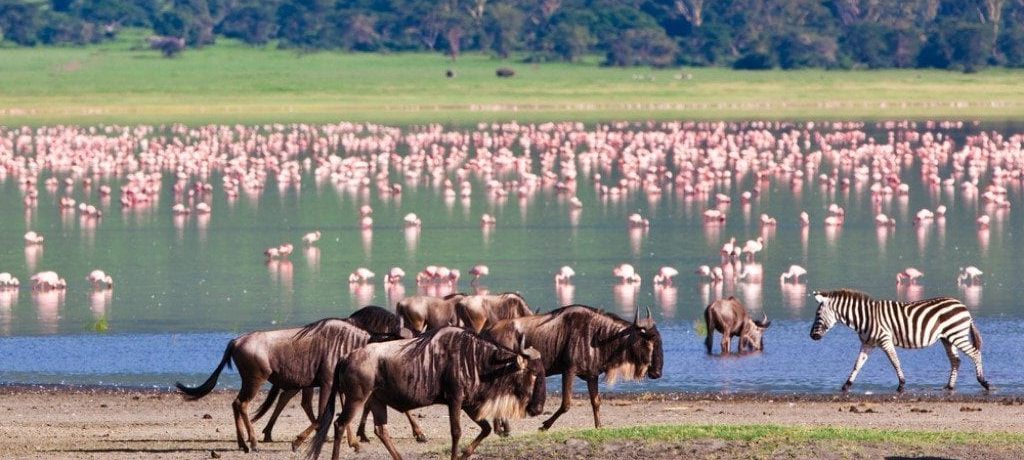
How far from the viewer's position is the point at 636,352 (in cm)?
1379

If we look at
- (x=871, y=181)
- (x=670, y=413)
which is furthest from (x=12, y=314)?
(x=871, y=181)

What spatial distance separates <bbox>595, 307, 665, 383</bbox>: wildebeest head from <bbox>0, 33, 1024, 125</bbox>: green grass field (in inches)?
2532

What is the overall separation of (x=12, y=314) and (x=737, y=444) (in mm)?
13411

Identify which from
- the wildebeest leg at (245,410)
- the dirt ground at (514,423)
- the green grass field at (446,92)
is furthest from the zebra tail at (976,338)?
the green grass field at (446,92)

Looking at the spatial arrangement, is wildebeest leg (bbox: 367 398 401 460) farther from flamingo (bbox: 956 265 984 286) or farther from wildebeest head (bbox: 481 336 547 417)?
flamingo (bbox: 956 265 984 286)

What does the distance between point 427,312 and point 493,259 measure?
12.3m

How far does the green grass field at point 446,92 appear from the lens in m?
84.9

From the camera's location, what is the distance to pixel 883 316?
1733cm

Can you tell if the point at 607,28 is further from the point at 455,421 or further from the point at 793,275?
the point at 455,421

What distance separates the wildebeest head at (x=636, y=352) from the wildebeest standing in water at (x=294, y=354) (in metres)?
1.84

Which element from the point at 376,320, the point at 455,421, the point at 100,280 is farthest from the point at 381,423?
the point at 100,280

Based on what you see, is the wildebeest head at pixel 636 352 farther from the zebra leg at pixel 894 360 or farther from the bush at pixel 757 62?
the bush at pixel 757 62

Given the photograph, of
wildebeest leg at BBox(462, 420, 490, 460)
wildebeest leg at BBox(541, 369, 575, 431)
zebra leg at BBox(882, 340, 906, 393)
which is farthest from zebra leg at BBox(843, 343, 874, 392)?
wildebeest leg at BBox(462, 420, 490, 460)

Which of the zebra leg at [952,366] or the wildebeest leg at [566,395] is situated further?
the zebra leg at [952,366]
